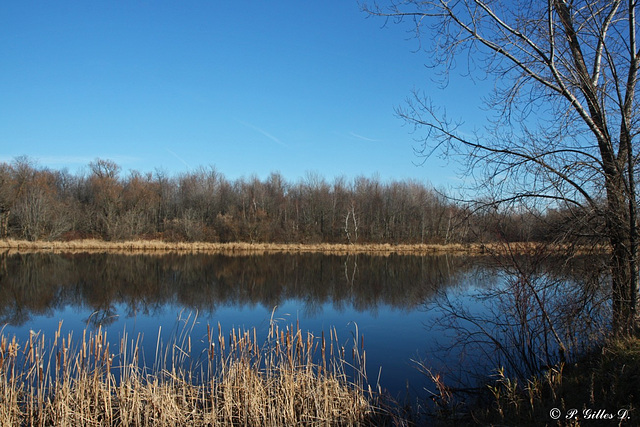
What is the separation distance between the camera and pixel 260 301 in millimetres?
15734

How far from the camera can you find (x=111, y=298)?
1567 cm

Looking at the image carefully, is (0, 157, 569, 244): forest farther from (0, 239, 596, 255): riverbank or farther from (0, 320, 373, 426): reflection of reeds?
(0, 320, 373, 426): reflection of reeds

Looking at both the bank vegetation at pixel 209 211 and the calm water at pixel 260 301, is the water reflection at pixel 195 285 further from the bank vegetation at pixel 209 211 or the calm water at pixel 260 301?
the bank vegetation at pixel 209 211

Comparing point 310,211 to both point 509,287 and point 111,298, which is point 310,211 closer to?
point 111,298

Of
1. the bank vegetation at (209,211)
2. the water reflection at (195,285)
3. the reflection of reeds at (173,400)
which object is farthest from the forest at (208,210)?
the reflection of reeds at (173,400)

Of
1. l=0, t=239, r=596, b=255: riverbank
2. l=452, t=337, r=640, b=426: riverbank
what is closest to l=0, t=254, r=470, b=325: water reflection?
l=452, t=337, r=640, b=426: riverbank

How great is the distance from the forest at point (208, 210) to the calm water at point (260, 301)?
13.9 meters

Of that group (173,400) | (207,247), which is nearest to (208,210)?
(207,247)

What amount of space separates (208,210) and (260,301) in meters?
40.4

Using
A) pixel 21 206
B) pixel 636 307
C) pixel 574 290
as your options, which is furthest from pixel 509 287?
pixel 21 206

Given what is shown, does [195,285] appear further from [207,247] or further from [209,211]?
[209,211]

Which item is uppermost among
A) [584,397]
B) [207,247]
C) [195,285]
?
[207,247]

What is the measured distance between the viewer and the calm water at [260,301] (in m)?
9.01

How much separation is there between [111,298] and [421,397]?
1278cm
